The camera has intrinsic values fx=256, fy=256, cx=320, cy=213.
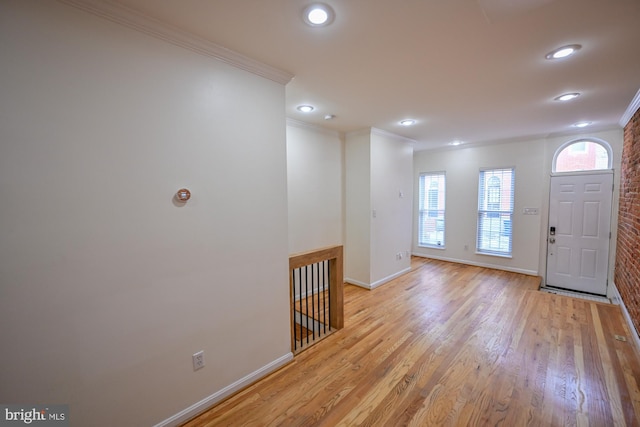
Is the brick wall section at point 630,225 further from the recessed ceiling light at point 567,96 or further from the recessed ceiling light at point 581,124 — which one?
the recessed ceiling light at point 567,96

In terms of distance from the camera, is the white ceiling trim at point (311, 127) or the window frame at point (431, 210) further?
the window frame at point (431, 210)

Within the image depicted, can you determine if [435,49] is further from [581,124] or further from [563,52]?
[581,124]

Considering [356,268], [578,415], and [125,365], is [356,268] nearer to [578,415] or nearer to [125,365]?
[578,415]

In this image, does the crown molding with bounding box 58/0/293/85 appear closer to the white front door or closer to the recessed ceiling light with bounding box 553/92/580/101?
the recessed ceiling light with bounding box 553/92/580/101

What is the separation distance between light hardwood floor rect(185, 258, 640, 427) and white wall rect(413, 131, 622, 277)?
1.48 metres

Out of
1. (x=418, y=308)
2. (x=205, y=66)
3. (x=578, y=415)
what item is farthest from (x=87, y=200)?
(x=418, y=308)

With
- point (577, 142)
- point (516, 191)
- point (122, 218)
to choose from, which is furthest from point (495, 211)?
point (122, 218)

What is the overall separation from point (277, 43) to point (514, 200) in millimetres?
5247

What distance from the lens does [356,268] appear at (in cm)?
435

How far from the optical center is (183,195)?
1663 millimetres

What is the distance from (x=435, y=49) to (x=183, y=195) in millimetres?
2019

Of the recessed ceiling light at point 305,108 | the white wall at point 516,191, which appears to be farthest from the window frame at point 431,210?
the recessed ceiling light at point 305,108

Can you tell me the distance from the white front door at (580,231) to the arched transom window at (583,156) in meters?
0.18

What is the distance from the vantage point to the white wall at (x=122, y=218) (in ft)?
3.99
